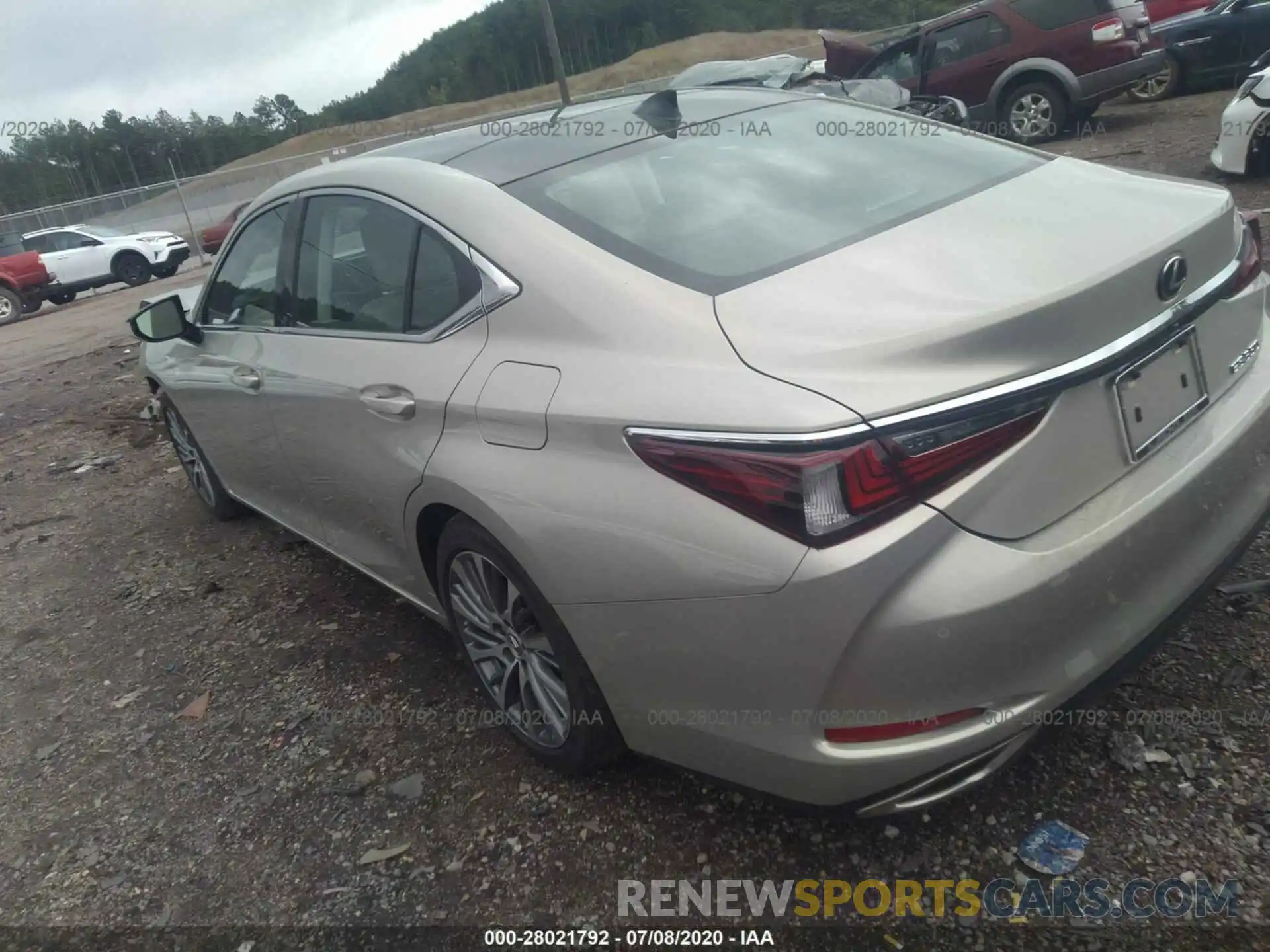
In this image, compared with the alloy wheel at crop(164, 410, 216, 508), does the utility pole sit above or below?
above

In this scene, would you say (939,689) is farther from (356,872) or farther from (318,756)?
(318,756)

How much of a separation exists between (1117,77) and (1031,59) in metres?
1.06

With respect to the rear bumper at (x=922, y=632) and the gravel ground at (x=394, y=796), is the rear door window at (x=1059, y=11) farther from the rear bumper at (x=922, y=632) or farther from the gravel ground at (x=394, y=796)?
the rear bumper at (x=922, y=632)

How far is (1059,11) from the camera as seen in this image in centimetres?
1166

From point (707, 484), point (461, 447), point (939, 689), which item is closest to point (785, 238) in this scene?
point (707, 484)

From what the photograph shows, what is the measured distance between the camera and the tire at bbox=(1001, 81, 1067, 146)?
38.5ft

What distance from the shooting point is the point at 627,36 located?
7444 cm

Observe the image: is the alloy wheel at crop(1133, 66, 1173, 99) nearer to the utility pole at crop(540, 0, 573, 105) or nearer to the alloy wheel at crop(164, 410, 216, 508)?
the utility pole at crop(540, 0, 573, 105)

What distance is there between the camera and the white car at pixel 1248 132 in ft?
22.2

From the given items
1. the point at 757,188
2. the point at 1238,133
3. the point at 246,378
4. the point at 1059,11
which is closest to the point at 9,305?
the point at 246,378

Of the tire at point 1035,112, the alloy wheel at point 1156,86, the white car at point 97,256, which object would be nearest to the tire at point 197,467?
the tire at point 1035,112

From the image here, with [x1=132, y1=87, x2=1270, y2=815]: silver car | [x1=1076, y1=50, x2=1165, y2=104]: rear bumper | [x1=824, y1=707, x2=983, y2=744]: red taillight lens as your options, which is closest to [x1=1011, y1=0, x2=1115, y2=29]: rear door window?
[x1=1076, y1=50, x2=1165, y2=104]: rear bumper

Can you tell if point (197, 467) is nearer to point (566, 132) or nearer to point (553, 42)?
point (566, 132)

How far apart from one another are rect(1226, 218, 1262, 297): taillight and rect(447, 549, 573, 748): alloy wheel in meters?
1.81
